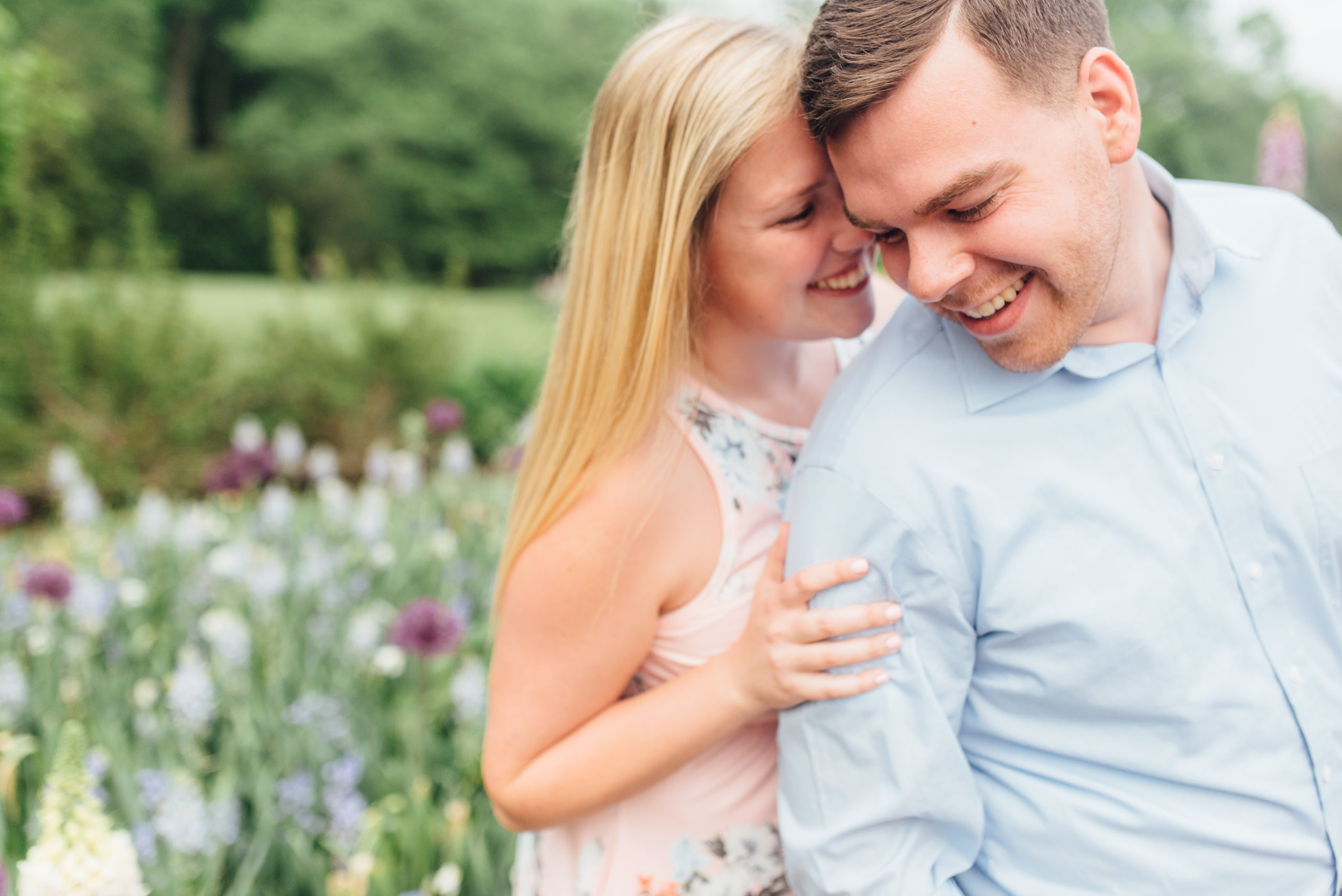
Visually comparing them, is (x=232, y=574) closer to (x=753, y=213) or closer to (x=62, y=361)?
(x=753, y=213)

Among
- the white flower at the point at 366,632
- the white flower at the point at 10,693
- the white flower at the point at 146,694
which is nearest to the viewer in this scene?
the white flower at the point at 10,693

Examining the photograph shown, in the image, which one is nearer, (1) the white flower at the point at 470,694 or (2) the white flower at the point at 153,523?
(1) the white flower at the point at 470,694

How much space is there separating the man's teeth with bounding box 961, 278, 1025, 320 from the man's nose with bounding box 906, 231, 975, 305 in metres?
0.06

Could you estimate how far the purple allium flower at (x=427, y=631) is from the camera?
2.67 meters

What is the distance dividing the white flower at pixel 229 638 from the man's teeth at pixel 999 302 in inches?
Result: 93.3

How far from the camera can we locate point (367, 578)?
3.62 m

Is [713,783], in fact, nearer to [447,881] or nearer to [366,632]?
[447,881]

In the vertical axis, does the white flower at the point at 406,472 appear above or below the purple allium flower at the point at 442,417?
below

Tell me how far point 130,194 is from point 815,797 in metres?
20.6


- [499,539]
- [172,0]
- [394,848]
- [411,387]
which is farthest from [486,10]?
[394,848]

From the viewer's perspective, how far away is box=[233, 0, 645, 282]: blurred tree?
2072 centimetres

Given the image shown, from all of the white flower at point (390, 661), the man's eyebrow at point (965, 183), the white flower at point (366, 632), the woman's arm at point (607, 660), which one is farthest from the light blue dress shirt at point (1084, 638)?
the white flower at point (366, 632)

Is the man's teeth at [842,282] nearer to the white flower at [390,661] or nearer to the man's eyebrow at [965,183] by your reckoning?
the man's eyebrow at [965,183]

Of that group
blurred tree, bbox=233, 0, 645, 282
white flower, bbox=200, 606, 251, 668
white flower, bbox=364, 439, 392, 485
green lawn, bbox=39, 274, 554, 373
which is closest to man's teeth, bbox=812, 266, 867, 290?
green lawn, bbox=39, 274, 554, 373
